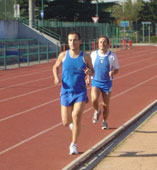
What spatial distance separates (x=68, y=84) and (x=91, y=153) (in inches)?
43.5

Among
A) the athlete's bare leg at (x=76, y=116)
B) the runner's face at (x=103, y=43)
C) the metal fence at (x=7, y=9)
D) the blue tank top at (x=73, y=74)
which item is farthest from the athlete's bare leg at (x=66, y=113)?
the metal fence at (x=7, y=9)

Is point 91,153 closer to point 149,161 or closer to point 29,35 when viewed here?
point 149,161

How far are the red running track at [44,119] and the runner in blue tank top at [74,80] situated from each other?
597 millimetres

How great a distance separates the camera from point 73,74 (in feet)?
26.6

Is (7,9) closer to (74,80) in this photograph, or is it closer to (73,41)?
(74,80)

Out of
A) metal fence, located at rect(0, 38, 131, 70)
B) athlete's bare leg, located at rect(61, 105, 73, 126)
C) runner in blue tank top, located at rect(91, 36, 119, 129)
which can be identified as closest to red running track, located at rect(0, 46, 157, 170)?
athlete's bare leg, located at rect(61, 105, 73, 126)

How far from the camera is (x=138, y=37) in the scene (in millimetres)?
69375

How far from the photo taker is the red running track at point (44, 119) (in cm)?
820

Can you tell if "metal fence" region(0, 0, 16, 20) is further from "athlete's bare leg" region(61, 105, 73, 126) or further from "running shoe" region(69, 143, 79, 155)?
"running shoe" region(69, 143, 79, 155)

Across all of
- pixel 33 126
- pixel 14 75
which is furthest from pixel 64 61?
pixel 14 75

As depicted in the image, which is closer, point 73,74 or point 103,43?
point 73,74

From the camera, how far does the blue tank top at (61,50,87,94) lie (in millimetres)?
8047

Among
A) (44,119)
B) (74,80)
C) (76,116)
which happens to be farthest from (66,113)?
(44,119)

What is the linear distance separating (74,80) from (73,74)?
3.7 inches
